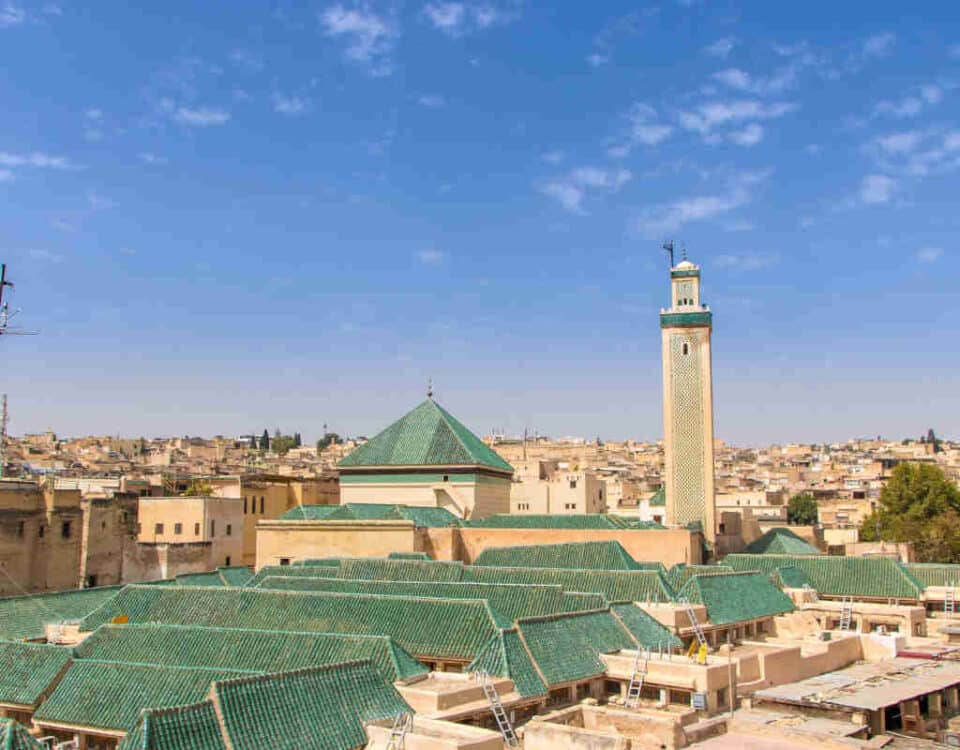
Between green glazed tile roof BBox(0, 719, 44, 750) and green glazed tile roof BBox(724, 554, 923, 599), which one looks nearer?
green glazed tile roof BBox(0, 719, 44, 750)

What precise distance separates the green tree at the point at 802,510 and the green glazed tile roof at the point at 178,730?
45.9 m

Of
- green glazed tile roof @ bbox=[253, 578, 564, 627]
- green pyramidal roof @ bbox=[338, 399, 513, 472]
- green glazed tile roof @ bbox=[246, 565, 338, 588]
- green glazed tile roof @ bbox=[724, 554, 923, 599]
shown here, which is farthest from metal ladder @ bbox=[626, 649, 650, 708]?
green pyramidal roof @ bbox=[338, 399, 513, 472]

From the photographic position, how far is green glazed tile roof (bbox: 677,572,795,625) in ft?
59.1

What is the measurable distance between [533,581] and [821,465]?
250 ft

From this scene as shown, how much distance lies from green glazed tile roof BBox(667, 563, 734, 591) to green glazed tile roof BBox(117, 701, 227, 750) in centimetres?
1095

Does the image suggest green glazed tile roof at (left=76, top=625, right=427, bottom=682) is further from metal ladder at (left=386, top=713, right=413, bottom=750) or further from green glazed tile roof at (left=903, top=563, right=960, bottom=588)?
green glazed tile roof at (left=903, top=563, right=960, bottom=588)

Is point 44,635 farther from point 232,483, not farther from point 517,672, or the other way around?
point 232,483

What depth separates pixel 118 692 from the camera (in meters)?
12.4

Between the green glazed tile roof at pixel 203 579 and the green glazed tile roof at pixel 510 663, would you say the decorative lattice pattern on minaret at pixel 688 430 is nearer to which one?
the green glazed tile roof at pixel 203 579

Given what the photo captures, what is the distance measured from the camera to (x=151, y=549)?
27188mm

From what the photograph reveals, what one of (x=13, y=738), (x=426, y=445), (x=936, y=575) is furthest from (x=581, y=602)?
(x=426, y=445)

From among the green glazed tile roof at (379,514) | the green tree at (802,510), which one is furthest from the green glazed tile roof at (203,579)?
the green tree at (802,510)

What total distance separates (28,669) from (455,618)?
5.88m

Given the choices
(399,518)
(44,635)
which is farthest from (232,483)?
(44,635)
